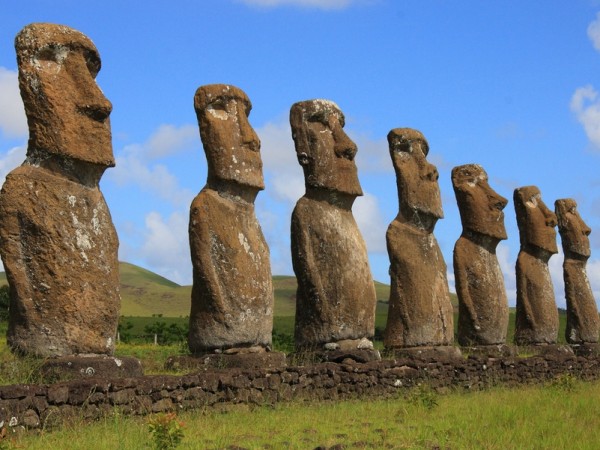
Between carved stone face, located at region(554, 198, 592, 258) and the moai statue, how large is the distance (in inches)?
398

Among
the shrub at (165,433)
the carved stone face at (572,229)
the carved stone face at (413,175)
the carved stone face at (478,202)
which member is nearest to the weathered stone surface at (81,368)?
the shrub at (165,433)

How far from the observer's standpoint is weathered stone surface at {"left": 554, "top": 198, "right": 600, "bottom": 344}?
22766 mm

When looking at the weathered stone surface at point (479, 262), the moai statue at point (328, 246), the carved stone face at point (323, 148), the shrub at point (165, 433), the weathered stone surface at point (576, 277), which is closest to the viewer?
the shrub at point (165, 433)

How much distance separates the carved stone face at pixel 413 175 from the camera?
16891mm

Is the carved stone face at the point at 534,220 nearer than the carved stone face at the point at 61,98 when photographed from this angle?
No

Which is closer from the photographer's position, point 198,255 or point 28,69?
point 28,69

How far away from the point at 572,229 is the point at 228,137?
12982mm

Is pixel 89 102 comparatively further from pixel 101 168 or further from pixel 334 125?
pixel 334 125

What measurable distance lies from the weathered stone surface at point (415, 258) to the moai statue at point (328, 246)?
1386 mm

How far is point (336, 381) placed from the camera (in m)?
13.4

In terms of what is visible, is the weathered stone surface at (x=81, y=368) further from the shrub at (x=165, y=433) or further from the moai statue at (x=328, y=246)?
the moai statue at (x=328, y=246)

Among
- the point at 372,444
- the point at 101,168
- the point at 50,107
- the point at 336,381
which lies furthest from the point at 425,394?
the point at 50,107

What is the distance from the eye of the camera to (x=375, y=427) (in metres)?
11.1

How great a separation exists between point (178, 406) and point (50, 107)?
369 centimetres
